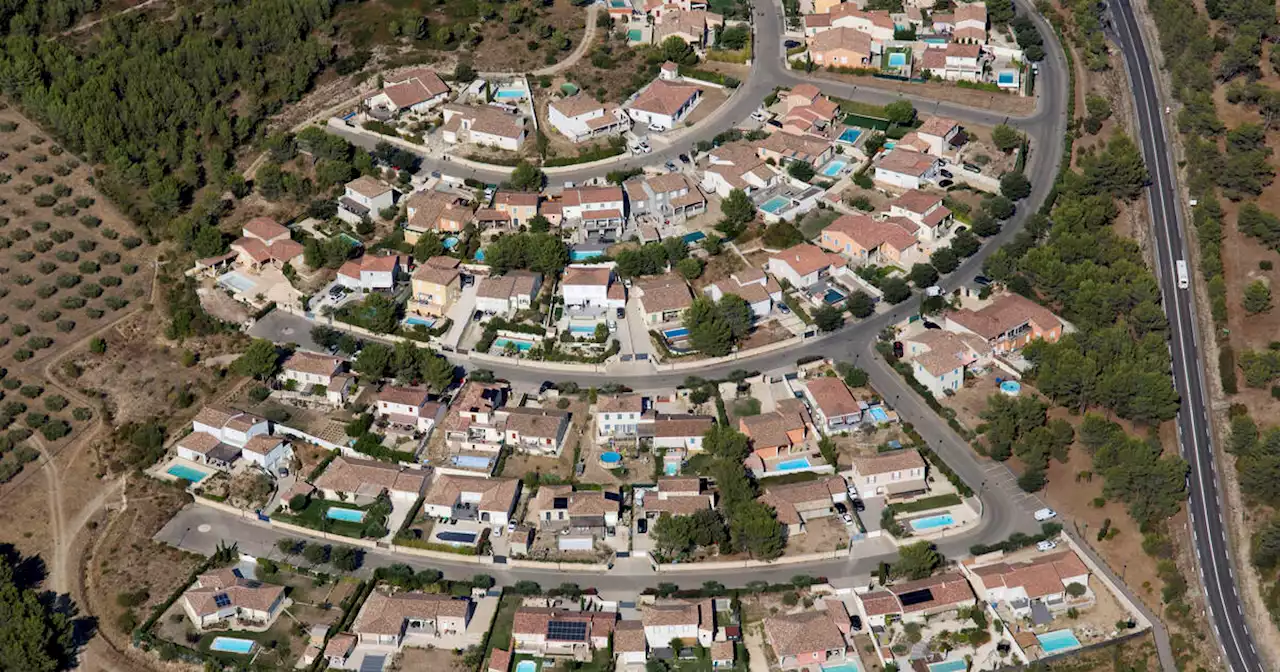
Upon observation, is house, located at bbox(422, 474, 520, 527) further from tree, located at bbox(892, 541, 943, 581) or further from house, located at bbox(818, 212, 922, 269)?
house, located at bbox(818, 212, 922, 269)

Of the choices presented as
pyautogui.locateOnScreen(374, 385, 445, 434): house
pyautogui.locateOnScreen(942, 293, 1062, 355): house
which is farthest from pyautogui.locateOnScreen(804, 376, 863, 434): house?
pyautogui.locateOnScreen(374, 385, 445, 434): house

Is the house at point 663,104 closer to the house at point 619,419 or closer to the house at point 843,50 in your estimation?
the house at point 843,50

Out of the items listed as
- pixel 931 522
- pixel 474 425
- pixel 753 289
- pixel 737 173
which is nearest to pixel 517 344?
pixel 474 425

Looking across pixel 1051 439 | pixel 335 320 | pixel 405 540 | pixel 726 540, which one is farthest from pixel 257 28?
pixel 1051 439

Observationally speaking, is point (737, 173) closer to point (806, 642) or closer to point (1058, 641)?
point (806, 642)

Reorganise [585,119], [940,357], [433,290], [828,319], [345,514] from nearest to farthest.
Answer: [345,514] → [940,357] → [828,319] → [433,290] → [585,119]

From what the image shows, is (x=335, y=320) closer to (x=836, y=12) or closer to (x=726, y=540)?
(x=726, y=540)
